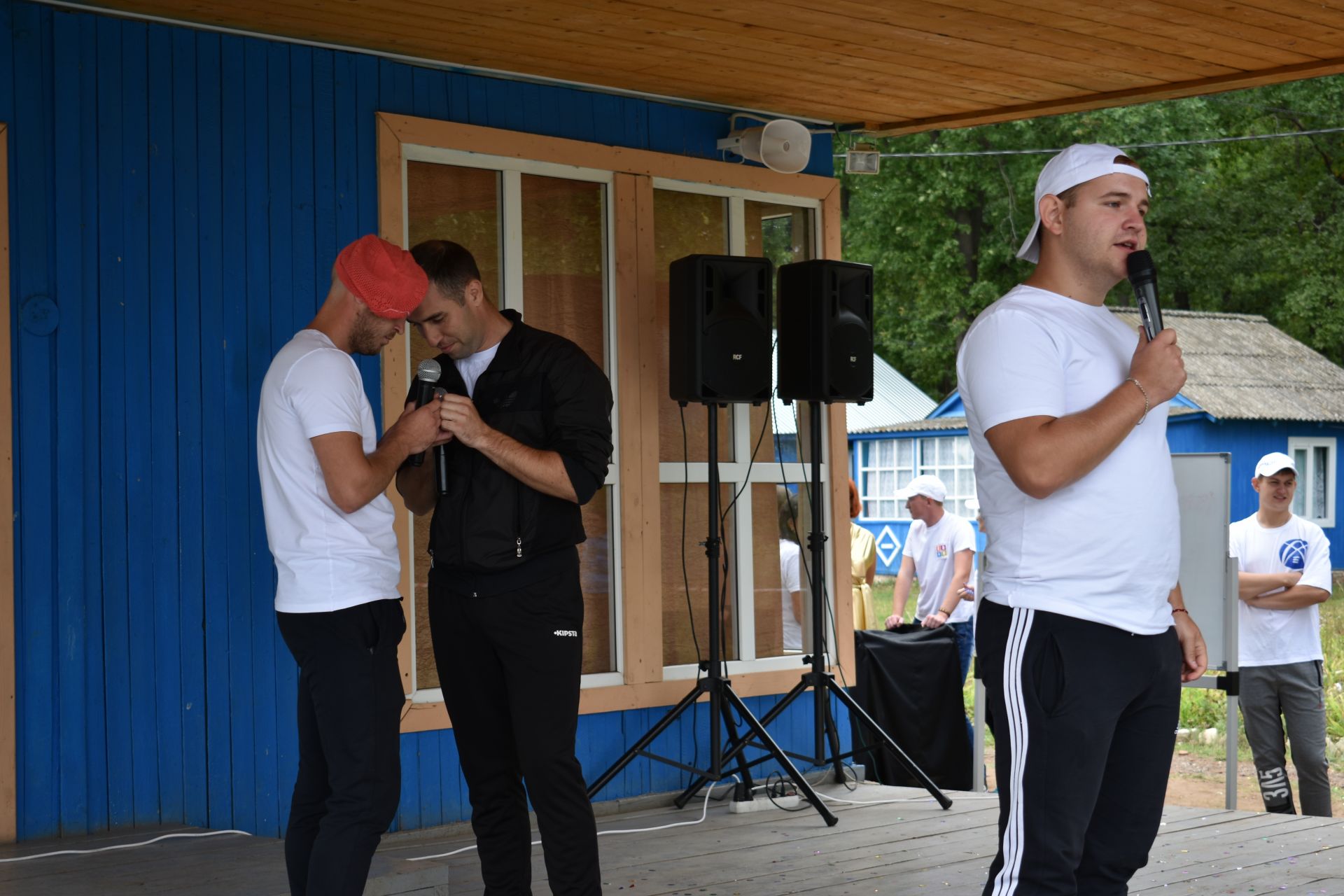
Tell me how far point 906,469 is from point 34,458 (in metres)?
20.1

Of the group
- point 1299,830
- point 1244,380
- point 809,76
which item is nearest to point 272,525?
point 809,76

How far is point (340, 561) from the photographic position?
286 centimetres

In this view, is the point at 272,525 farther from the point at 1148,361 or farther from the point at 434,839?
the point at 434,839

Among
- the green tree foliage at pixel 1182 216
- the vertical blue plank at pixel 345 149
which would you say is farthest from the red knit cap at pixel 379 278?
the green tree foliage at pixel 1182 216

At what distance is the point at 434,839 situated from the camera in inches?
192

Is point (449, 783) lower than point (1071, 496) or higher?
lower

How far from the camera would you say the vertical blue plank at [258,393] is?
14.9 feet

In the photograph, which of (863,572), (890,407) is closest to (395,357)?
(863,572)

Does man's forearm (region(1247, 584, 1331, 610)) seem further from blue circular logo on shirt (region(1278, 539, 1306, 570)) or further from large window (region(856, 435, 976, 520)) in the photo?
large window (region(856, 435, 976, 520))

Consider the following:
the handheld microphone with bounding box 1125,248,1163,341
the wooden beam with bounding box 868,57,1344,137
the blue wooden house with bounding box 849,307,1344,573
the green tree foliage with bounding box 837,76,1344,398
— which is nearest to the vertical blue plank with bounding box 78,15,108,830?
the handheld microphone with bounding box 1125,248,1163,341

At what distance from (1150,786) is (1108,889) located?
0.19 m

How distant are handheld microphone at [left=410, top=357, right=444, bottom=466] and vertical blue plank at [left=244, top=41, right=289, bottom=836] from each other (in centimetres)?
161

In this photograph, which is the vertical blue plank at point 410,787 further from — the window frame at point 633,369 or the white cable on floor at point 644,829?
the window frame at point 633,369

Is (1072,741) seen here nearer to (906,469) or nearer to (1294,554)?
(1294,554)
